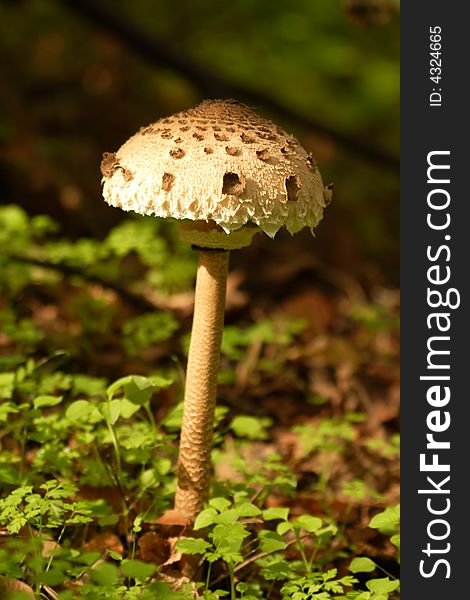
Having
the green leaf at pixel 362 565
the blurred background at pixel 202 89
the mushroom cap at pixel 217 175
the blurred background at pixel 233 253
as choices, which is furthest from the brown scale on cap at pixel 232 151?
the blurred background at pixel 202 89

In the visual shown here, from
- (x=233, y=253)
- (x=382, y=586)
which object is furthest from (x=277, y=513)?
(x=233, y=253)

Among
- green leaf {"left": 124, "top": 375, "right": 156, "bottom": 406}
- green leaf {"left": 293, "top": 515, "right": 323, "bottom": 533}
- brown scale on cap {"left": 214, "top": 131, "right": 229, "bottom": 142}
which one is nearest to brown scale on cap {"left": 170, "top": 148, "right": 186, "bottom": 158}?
brown scale on cap {"left": 214, "top": 131, "right": 229, "bottom": 142}

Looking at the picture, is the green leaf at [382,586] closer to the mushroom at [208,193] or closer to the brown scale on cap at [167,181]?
the mushroom at [208,193]

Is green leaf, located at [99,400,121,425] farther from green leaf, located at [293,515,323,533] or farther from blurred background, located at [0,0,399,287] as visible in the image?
blurred background, located at [0,0,399,287]

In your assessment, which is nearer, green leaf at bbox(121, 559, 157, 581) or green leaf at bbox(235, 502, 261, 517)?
green leaf at bbox(121, 559, 157, 581)

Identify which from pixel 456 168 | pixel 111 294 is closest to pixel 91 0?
pixel 111 294

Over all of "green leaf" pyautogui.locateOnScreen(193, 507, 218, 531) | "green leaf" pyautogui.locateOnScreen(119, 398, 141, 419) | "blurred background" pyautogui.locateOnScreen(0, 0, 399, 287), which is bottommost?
"green leaf" pyautogui.locateOnScreen(193, 507, 218, 531)

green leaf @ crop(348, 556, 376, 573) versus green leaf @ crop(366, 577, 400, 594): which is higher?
green leaf @ crop(348, 556, 376, 573)

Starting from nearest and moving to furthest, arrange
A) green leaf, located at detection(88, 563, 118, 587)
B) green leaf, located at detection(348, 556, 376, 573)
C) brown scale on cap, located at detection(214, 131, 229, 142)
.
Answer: green leaf, located at detection(88, 563, 118, 587), brown scale on cap, located at detection(214, 131, 229, 142), green leaf, located at detection(348, 556, 376, 573)
